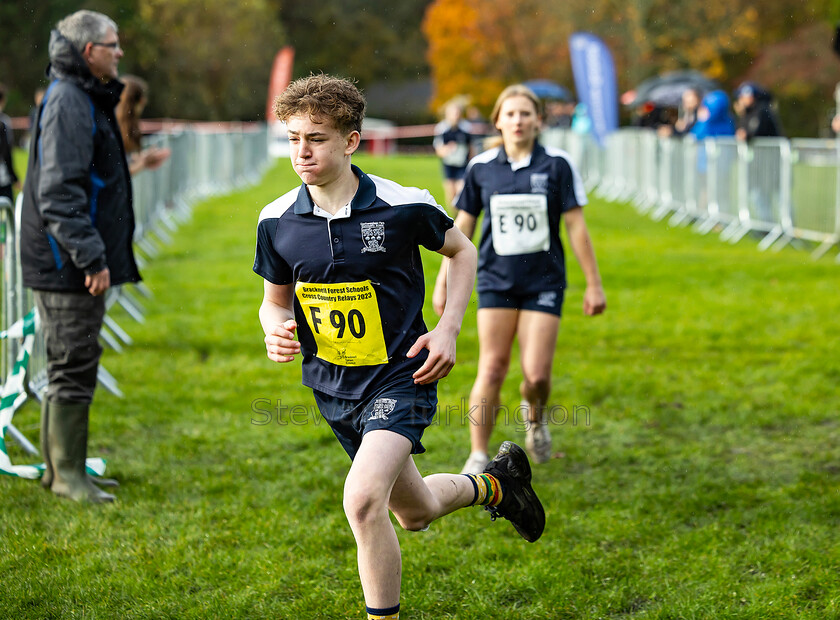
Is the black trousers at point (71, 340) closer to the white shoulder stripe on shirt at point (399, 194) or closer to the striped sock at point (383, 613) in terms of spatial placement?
the white shoulder stripe on shirt at point (399, 194)

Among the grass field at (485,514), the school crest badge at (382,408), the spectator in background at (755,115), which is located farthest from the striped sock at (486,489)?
the spectator in background at (755,115)

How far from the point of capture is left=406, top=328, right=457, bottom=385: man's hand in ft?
11.9

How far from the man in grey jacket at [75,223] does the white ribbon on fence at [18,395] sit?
0.78ft

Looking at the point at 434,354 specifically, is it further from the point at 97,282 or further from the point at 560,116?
the point at 560,116

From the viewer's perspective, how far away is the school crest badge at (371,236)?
11.9ft

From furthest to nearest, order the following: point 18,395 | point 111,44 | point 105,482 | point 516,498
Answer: point 18,395 → point 105,482 → point 111,44 → point 516,498

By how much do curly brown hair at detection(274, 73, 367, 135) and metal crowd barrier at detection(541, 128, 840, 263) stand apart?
1177 cm

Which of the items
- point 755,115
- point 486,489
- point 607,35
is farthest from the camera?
point 607,35

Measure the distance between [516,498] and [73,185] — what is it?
2.59 m

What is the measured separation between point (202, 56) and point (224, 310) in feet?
96.8

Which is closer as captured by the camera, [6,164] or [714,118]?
[6,164]

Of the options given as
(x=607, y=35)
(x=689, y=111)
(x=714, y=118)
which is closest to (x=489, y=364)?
(x=714, y=118)

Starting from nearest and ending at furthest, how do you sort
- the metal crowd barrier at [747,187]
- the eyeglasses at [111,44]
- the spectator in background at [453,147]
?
the eyeglasses at [111,44]
the metal crowd barrier at [747,187]
the spectator in background at [453,147]

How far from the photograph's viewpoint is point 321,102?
3518 millimetres
